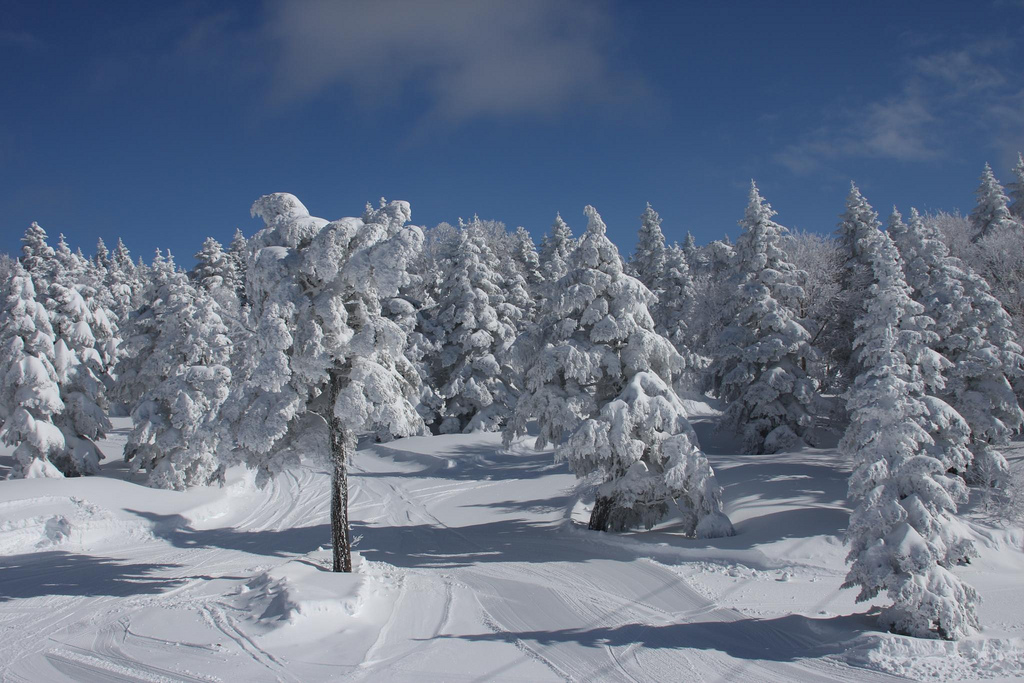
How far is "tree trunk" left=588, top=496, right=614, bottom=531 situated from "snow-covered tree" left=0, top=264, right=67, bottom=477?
21163 mm

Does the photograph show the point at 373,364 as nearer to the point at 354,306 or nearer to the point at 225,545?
the point at 354,306

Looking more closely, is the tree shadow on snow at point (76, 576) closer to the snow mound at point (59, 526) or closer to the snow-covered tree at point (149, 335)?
the snow mound at point (59, 526)

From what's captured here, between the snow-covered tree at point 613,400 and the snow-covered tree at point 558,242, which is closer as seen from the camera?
the snow-covered tree at point 613,400

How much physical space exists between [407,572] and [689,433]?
819 centimetres

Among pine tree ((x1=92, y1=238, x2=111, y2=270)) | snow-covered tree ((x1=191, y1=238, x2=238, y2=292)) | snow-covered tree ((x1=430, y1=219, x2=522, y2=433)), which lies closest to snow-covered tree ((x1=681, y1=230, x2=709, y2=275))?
snow-covered tree ((x1=430, y1=219, x2=522, y2=433))

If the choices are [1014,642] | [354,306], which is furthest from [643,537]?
[354,306]

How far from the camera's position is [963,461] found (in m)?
16.8

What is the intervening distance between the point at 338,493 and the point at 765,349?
19.4 meters

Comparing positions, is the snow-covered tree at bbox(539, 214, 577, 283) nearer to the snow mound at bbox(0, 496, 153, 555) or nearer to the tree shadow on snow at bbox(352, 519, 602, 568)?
the tree shadow on snow at bbox(352, 519, 602, 568)

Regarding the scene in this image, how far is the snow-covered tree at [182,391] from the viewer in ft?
A: 82.5

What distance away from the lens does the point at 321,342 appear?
13.5m

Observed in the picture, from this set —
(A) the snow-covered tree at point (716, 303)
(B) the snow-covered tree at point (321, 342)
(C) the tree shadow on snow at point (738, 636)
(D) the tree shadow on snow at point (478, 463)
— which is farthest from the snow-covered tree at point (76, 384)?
(A) the snow-covered tree at point (716, 303)

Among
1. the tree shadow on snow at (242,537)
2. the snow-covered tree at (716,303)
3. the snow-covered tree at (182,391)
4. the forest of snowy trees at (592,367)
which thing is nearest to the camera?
the forest of snowy trees at (592,367)

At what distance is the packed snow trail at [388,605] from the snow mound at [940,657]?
0.39m
